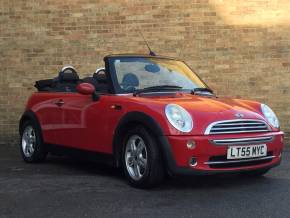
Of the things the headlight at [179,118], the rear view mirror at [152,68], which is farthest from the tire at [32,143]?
the headlight at [179,118]

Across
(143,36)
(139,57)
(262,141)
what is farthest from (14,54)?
(262,141)

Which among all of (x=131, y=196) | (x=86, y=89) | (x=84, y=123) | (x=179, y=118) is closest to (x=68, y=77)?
(x=84, y=123)

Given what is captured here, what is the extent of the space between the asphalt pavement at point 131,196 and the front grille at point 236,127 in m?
0.62

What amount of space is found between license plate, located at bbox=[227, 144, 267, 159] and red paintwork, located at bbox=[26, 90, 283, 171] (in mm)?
84

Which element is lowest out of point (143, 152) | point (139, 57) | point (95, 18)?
point (143, 152)

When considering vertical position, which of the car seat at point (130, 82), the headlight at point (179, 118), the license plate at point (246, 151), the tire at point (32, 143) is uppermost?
the car seat at point (130, 82)

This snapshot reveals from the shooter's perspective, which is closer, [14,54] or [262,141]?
[262,141]

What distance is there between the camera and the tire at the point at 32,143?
300 inches

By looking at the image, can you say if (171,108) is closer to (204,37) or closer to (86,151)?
(86,151)

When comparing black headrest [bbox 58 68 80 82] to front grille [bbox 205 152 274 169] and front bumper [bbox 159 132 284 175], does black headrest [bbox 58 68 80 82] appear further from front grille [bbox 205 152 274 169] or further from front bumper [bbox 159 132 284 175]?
front grille [bbox 205 152 274 169]

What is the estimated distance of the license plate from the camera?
5.46 meters

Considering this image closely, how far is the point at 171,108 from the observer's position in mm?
5504

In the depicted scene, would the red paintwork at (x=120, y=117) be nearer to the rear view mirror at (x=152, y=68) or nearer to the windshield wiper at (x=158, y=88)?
the windshield wiper at (x=158, y=88)

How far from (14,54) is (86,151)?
442 centimetres
